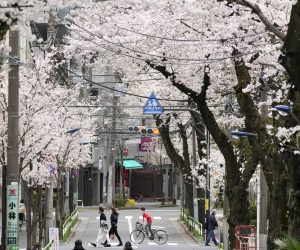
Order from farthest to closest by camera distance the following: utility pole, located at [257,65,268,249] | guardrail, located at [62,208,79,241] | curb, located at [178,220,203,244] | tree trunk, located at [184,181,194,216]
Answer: tree trunk, located at [184,181,194,216] < guardrail, located at [62,208,79,241] < curb, located at [178,220,203,244] < utility pole, located at [257,65,268,249]

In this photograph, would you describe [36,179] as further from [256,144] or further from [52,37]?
[256,144]

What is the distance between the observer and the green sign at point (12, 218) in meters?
15.0

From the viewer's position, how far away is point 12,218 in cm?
1508

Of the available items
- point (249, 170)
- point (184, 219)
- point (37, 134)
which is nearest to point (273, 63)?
point (249, 170)

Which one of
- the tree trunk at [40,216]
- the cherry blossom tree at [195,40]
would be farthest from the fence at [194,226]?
the cherry blossom tree at [195,40]

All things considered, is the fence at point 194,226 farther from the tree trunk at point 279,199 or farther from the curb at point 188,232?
the tree trunk at point 279,199

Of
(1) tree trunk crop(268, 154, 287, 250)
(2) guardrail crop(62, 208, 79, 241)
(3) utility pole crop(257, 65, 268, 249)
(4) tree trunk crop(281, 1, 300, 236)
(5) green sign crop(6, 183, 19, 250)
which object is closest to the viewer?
(4) tree trunk crop(281, 1, 300, 236)

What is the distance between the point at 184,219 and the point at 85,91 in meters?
13.2

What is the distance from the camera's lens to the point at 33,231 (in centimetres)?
2436

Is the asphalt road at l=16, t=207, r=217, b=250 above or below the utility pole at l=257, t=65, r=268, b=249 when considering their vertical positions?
below

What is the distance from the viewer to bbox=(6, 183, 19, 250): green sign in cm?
1501

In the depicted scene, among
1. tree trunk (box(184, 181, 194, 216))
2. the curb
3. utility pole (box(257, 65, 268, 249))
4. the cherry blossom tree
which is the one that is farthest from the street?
the cherry blossom tree

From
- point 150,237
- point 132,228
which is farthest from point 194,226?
point 132,228

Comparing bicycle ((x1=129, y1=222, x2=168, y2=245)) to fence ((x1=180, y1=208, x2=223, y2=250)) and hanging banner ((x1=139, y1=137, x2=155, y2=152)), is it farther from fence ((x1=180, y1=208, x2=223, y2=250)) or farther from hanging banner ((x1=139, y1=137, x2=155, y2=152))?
hanging banner ((x1=139, y1=137, x2=155, y2=152))
